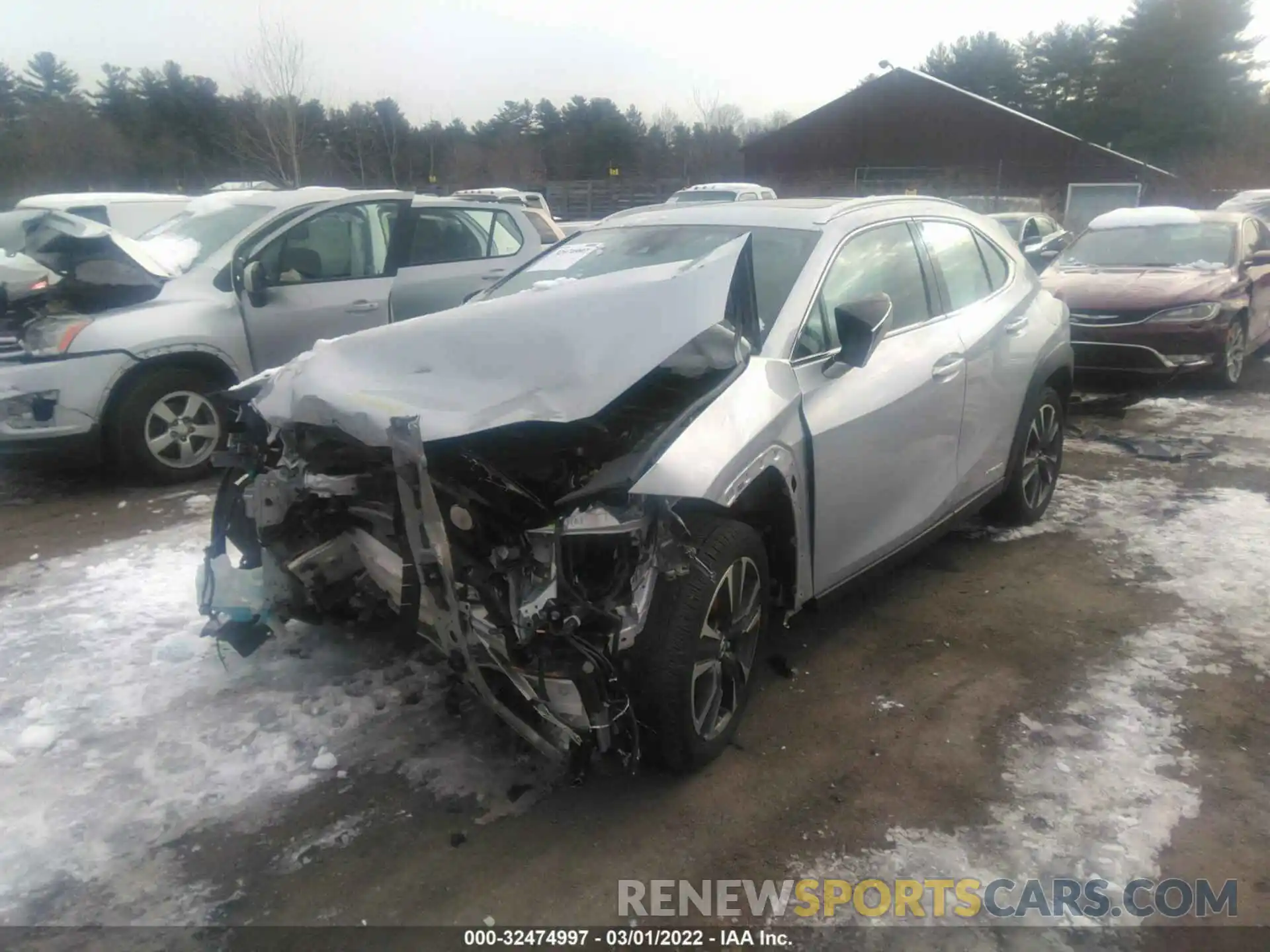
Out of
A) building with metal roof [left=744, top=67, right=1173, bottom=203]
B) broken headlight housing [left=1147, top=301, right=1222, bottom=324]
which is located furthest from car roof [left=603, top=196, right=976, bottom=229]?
building with metal roof [left=744, top=67, right=1173, bottom=203]

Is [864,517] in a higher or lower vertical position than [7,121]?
lower

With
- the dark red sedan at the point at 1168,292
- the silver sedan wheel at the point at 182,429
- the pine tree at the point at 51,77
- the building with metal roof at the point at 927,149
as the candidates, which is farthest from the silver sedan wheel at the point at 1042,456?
the pine tree at the point at 51,77

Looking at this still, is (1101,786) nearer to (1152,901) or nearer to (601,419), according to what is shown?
(1152,901)

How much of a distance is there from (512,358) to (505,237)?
18.1ft

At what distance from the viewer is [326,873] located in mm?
2691

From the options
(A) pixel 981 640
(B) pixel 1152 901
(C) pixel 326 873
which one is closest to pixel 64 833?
(C) pixel 326 873

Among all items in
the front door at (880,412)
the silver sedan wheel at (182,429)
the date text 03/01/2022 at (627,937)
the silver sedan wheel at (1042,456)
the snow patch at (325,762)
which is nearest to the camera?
the date text 03/01/2022 at (627,937)

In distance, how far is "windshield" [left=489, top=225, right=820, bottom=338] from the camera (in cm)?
366

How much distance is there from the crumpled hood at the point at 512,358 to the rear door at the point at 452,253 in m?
3.84

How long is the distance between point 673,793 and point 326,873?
1.10m

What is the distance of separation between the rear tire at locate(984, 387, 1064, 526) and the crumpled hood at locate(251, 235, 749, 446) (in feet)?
7.74

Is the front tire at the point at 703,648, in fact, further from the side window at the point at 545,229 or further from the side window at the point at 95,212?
the side window at the point at 545,229

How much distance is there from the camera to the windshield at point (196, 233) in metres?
6.66

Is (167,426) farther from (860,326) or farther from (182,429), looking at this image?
(860,326)
